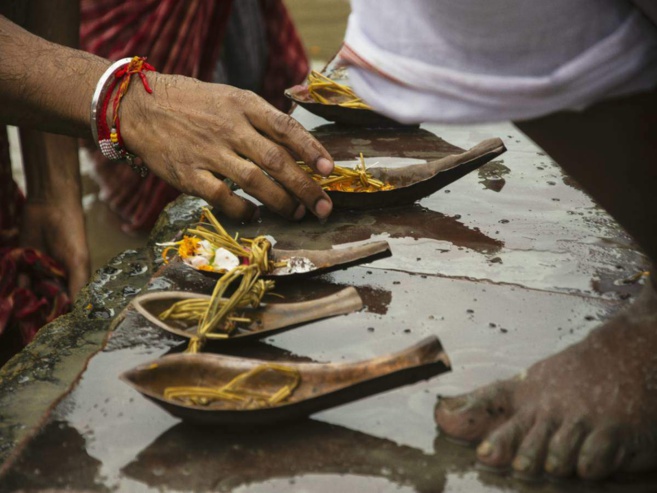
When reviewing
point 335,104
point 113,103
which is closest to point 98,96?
point 113,103

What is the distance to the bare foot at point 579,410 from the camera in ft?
4.61

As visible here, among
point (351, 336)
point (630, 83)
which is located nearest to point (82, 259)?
point (351, 336)

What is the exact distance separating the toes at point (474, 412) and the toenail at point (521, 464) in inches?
3.1

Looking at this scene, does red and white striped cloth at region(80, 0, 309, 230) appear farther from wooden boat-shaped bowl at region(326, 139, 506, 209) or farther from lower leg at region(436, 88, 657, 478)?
lower leg at region(436, 88, 657, 478)

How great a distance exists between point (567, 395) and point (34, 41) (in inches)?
61.8

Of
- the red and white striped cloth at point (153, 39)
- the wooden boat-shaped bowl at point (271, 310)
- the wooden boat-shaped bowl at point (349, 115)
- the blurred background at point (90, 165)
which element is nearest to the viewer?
the wooden boat-shaped bowl at point (271, 310)

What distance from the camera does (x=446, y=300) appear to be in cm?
185

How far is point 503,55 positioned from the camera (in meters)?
1.29

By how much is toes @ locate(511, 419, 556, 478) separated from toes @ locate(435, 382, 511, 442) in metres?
0.07

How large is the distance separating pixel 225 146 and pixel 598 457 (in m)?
1.14

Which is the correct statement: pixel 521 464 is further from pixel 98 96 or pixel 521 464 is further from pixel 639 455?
pixel 98 96

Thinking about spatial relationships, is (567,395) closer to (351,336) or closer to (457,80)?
(351,336)

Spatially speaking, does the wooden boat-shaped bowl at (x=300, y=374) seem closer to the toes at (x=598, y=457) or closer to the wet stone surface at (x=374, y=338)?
the wet stone surface at (x=374, y=338)

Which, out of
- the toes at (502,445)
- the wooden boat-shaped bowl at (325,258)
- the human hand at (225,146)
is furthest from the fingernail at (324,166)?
the toes at (502,445)
